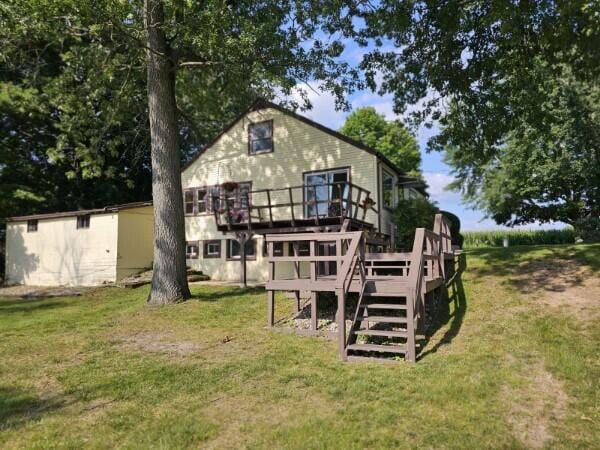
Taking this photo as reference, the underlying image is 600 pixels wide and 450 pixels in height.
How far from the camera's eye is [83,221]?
21.4 metres

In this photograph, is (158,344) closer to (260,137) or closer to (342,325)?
(342,325)

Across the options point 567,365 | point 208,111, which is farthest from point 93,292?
point 567,365

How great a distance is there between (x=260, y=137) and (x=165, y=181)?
302 inches

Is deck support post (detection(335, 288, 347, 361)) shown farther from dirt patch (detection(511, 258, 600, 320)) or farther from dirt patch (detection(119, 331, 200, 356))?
dirt patch (detection(511, 258, 600, 320))

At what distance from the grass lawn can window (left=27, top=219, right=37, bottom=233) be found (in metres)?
14.2

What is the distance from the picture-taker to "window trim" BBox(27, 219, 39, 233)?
74.8 feet

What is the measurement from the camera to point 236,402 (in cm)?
559

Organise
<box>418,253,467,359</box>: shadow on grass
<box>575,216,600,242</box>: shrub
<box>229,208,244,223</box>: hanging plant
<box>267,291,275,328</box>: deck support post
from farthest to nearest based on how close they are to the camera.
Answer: <box>575,216,600,242</box>: shrub < <box>229,208,244,223</box>: hanging plant < <box>267,291,275,328</box>: deck support post < <box>418,253,467,359</box>: shadow on grass

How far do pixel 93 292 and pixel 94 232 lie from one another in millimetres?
4707

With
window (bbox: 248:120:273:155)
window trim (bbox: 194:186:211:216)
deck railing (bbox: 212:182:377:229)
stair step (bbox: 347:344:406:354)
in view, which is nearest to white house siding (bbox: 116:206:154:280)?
window trim (bbox: 194:186:211:216)

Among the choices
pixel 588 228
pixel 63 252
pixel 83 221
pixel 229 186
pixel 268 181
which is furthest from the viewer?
pixel 588 228

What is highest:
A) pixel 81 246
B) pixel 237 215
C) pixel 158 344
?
pixel 237 215

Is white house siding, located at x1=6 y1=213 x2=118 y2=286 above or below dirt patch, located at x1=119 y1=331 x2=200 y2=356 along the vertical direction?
above

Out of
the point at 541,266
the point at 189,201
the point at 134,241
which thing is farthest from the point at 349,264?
the point at 134,241
